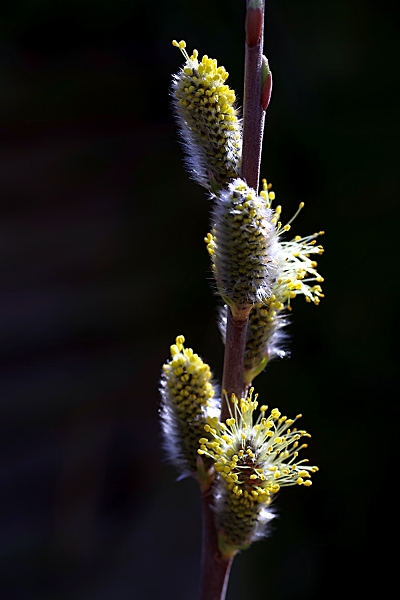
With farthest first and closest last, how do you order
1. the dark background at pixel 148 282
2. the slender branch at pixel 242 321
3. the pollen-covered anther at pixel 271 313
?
1. the dark background at pixel 148 282
2. the pollen-covered anther at pixel 271 313
3. the slender branch at pixel 242 321

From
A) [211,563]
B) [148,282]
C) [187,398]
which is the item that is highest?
[148,282]

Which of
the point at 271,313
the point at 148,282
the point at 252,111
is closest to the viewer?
the point at 252,111

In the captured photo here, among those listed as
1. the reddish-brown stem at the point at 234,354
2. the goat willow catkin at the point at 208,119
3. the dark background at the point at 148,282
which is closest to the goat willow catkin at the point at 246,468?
the reddish-brown stem at the point at 234,354

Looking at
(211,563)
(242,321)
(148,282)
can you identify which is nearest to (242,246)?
(242,321)

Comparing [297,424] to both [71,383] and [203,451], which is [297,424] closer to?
[71,383]

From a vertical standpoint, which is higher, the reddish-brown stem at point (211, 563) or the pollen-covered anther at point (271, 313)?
the pollen-covered anther at point (271, 313)

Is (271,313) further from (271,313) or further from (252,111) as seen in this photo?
(252,111)

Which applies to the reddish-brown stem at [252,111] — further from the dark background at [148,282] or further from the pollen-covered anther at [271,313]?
the dark background at [148,282]
